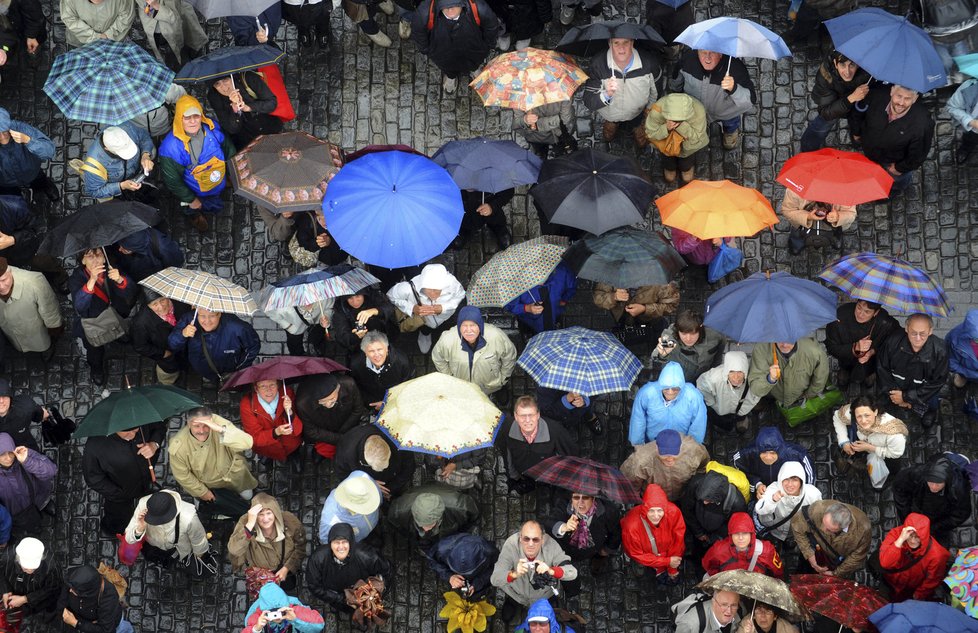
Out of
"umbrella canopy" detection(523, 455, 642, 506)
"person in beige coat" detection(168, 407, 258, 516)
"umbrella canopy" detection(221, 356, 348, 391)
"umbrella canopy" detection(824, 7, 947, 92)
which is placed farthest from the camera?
"umbrella canopy" detection(824, 7, 947, 92)

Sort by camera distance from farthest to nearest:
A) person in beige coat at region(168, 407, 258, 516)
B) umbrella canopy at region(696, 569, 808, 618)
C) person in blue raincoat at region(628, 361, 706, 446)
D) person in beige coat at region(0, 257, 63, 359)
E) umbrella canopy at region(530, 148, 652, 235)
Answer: person in beige coat at region(0, 257, 63, 359)
umbrella canopy at region(530, 148, 652, 235)
person in blue raincoat at region(628, 361, 706, 446)
person in beige coat at region(168, 407, 258, 516)
umbrella canopy at region(696, 569, 808, 618)

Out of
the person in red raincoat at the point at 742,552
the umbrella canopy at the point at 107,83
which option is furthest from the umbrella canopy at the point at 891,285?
the umbrella canopy at the point at 107,83

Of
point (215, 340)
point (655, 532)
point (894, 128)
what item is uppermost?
point (894, 128)

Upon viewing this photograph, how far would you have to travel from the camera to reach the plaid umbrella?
48.6 ft

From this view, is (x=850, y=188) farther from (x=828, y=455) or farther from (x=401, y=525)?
(x=401, y=525)

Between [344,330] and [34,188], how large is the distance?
4.24 metres

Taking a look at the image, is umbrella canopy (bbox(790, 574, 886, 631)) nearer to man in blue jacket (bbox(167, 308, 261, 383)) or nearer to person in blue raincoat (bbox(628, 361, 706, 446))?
person in blue raincoat (bbox(628, 361, 706, 446))

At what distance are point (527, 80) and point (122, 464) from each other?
571 centimetres

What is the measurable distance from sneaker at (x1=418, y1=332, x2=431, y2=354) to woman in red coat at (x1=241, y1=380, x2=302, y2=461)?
5.75 ft

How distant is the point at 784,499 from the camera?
14375 millimetres

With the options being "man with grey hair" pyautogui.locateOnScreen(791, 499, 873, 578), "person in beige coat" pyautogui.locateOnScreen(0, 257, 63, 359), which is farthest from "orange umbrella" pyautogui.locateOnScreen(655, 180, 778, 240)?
"person in beige coat" pyautogui.locateOnScreen(0, 257, 63, 359)

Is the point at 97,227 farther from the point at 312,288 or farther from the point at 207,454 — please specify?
the point at 207,454

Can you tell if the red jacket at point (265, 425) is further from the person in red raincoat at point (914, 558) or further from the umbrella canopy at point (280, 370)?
the person in red raincoat at point (914, 558)

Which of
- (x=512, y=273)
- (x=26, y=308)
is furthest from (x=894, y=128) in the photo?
(x=26, y=308)
